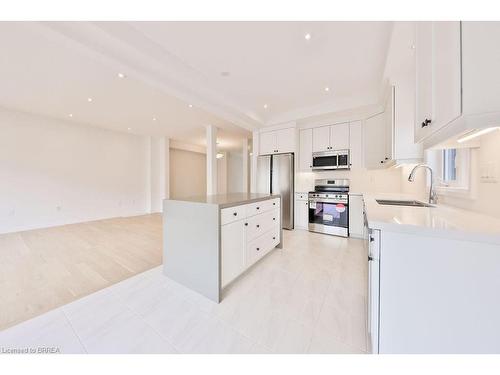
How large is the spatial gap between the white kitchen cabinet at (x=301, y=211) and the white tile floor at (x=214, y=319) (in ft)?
6.30

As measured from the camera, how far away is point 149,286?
1868 millimetres

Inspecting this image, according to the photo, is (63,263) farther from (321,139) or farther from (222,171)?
(222,171)

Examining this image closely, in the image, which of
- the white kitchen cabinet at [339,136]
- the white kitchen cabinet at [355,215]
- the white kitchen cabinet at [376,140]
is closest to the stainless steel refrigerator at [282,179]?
the white kitchen cabinet at [339,136]

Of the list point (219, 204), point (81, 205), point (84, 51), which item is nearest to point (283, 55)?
point (219, 204)

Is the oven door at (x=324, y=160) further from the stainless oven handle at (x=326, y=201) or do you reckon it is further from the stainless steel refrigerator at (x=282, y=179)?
the stainless oven handle at (x=326, y=201)

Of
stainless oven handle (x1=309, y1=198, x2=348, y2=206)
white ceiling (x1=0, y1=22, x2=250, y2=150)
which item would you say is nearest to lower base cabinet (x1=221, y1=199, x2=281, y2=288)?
stainless oven handle (x1=309, y1=198, x2=348, y2=206)

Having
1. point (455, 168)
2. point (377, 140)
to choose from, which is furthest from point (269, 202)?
point (377, 140)

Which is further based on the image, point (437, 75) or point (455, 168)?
point (455, 168)

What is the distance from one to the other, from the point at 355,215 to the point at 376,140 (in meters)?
1.39

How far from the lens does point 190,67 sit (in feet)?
8.54

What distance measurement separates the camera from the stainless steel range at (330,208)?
3543mm

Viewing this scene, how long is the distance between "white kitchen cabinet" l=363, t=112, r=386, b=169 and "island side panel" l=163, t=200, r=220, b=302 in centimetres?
256

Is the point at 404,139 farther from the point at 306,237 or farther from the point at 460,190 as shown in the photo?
the point at 306,237

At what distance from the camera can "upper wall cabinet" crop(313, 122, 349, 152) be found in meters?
3.74
